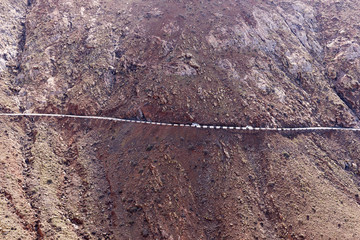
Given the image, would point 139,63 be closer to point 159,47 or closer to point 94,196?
point 159,47

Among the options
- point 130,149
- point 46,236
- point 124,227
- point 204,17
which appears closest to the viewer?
point 46,236

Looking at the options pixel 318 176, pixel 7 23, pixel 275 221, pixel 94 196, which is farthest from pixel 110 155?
pixel 7 23

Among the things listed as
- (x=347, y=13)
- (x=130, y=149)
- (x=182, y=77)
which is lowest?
(x=130, y=149)

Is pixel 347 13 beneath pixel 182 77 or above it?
above

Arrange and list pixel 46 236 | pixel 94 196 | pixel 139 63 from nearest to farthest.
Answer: pixel 46 236 < pixel 94 196 < pixel 139 63

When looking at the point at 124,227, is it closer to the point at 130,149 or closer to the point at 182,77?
the point at 130,149

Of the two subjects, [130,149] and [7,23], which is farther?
[7,23]
